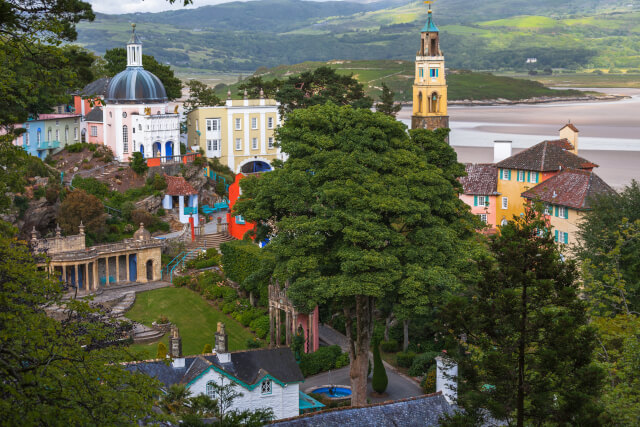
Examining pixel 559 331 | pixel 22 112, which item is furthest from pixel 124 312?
pixel 559 331

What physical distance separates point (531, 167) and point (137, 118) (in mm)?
29346

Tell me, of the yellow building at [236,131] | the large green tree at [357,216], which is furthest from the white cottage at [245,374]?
the yellow building at [236,131]

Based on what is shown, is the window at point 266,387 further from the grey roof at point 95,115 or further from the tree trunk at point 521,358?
the grey roof at point 95,115

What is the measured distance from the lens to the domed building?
67438 mm

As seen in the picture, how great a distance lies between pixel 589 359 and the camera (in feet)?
71.8

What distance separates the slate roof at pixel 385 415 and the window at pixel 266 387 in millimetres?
6441

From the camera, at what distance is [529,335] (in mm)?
21875

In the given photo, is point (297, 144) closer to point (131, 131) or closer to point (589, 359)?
point (589, 359)

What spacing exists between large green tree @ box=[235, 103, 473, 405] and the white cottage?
2.59 m

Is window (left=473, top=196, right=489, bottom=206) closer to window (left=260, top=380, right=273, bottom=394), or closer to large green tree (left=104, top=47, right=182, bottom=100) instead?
large green tree (left=104, top=47, right=182, bottom=100)

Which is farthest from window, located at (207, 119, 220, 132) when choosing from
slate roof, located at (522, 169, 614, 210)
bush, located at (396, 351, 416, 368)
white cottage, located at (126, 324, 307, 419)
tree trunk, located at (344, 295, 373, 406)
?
white cottage, located at (126, 324, 307, 419)

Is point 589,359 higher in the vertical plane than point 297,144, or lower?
lower

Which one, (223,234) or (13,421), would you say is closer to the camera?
(13,421)

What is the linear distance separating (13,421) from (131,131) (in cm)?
5625
